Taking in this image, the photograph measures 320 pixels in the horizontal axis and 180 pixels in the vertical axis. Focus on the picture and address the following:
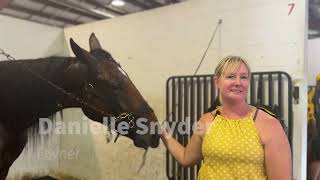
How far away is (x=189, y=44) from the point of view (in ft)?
5.55

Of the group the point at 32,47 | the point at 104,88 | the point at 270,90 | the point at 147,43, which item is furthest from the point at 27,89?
the point at 270,90

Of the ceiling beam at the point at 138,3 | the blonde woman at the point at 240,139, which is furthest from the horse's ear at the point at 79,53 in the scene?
the blonde woman at the point at 240,139

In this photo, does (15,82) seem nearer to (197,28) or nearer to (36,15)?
(36,15)

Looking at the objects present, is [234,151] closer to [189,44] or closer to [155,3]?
[189,44]

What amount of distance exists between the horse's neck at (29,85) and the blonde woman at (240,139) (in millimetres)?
732

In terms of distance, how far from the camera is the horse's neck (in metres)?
1.38

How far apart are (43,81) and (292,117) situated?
1210 mm

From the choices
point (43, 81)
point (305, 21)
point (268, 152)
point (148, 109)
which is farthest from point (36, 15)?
point (305, 21)

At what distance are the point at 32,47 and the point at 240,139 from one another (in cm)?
100

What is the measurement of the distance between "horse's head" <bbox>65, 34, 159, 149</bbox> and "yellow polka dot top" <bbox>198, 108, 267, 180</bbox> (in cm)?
45

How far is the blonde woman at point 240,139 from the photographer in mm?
1010

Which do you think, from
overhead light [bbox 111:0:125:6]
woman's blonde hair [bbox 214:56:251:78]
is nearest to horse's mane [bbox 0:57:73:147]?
overhead light [bbox 111:0:125:6]

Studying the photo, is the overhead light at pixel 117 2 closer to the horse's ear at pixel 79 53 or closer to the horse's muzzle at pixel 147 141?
the horse's ear at pixel 79 53

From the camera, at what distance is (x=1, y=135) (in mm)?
1378
